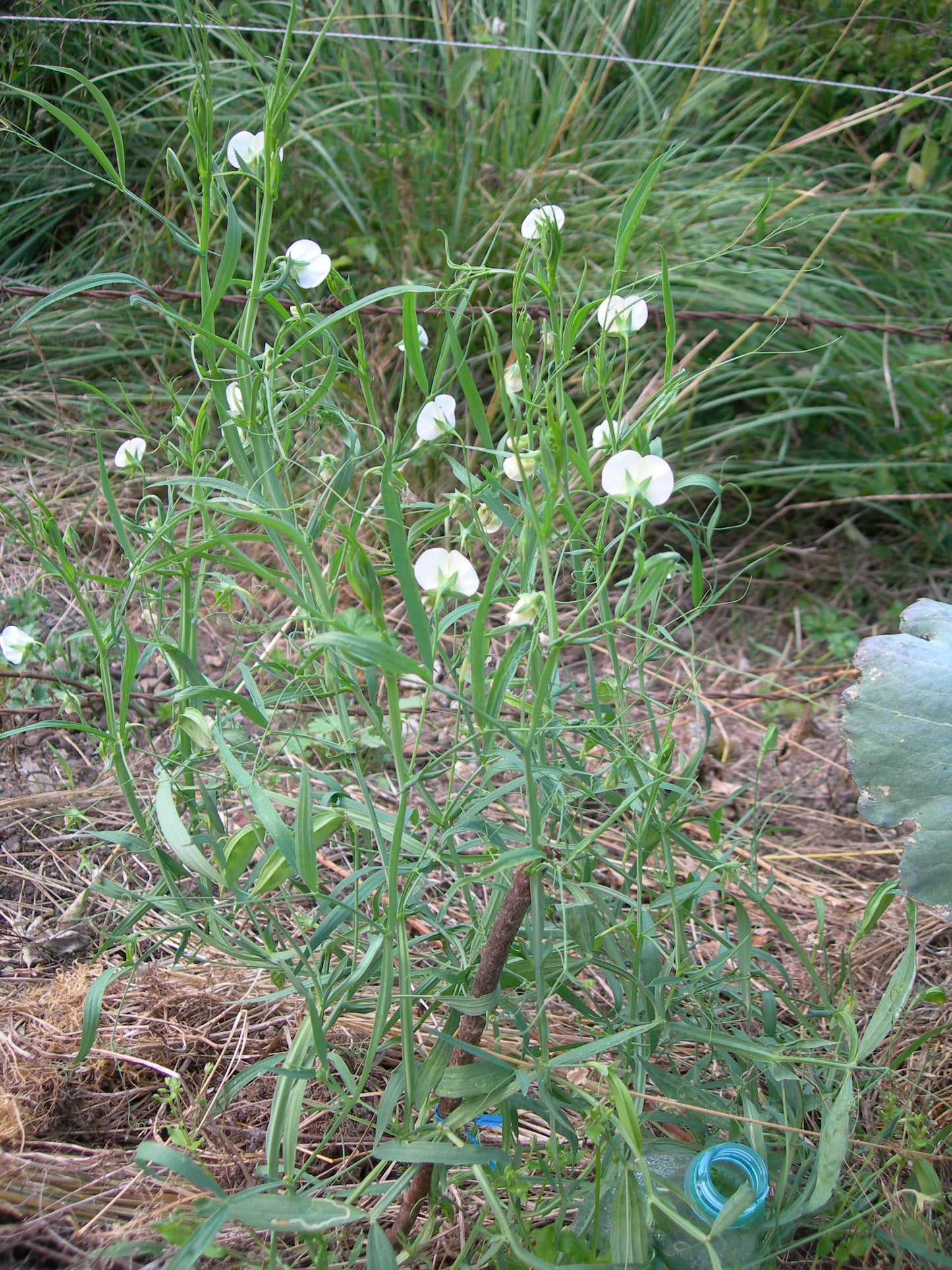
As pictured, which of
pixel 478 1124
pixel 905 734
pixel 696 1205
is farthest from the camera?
pixel 905 734

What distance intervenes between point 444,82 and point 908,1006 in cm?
256

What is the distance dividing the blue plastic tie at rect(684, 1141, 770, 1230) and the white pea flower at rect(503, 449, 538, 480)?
59 centimetres

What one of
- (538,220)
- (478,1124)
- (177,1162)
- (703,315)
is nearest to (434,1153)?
(177,1162)

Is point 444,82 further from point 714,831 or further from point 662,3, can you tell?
point 714,831

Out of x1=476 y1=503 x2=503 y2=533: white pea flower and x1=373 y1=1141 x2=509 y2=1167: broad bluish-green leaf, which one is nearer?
x1=373 y1=1141 x2=509 y2=1167: broad bluish-green leaf

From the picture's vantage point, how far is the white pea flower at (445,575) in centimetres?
72

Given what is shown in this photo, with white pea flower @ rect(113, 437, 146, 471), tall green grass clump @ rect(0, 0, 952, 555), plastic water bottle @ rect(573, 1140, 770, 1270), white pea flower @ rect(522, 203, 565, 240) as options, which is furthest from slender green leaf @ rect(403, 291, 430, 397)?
tall green grass clump @ rect(0, 0, 952, 555)

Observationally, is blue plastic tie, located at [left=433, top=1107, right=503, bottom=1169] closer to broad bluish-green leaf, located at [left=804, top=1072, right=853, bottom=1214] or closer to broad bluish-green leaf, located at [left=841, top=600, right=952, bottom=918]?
broad bluish-green leaf, located at [left=804, top=1072, right=853, bottom=1214]

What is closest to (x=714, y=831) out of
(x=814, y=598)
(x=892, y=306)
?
(x=814, y=598)

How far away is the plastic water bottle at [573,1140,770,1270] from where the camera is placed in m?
0.74

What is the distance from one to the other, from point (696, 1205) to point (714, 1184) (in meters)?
0.04

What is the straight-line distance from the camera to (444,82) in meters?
2.60

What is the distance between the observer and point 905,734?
3.70ft

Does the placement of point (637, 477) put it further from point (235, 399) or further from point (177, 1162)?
point (177, 1162)
